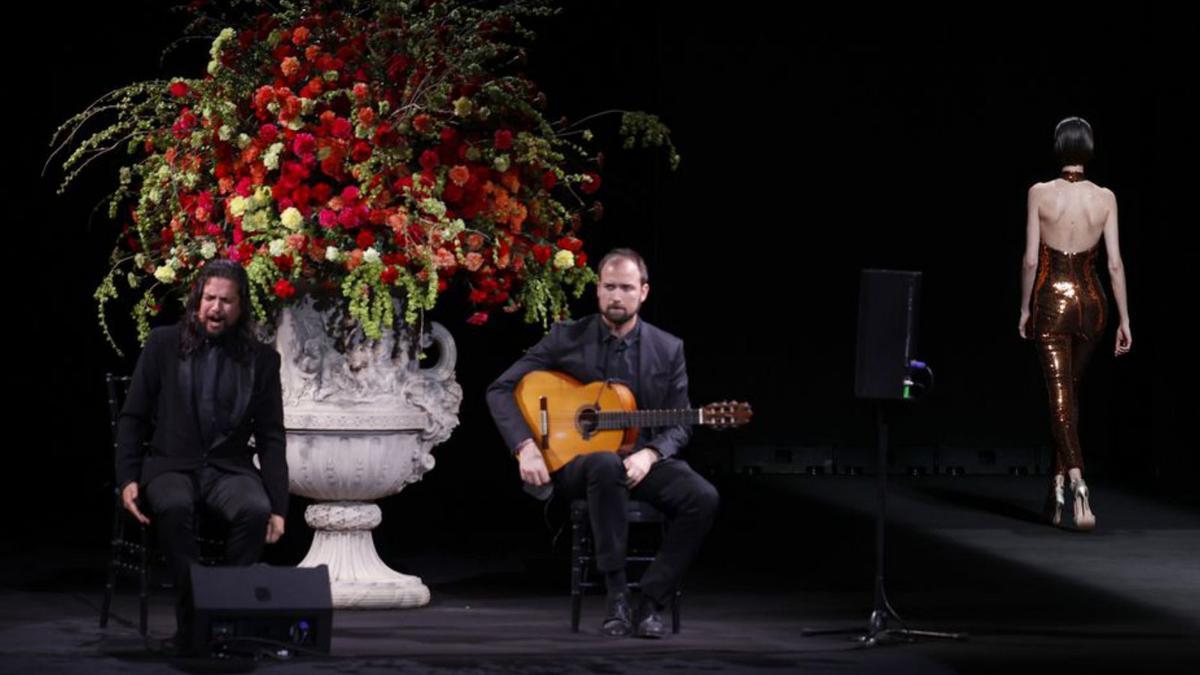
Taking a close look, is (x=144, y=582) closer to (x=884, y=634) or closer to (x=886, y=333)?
(x=884, y=634)

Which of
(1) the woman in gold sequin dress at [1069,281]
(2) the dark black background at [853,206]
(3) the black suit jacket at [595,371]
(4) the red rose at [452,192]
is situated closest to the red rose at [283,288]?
(4) the red rose at [452,192]

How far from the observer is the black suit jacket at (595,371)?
5.93m

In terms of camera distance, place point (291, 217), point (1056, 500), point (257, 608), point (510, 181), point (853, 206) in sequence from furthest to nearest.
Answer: point (853, 206) < point (1056, 500) < point (510, 181) < point (291, 217) < point (257, 608)

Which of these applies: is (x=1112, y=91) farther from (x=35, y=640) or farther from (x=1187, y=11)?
(x=35, y=640)

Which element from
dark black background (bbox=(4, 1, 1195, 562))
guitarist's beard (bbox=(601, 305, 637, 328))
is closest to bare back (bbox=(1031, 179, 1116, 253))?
dark black background (bbox=(4, 1, 1195, 562))

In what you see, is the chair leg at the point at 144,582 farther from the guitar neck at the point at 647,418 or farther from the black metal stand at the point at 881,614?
the black metal stand at the point at 881,614

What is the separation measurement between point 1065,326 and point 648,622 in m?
2.96

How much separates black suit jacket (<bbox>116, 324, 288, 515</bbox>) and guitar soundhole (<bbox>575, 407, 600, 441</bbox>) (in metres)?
0.79

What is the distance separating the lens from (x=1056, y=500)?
8.41m

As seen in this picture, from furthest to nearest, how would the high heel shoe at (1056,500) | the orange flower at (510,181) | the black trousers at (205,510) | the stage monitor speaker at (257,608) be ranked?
1. the high heel shoe at (1056,500)
2. the orange flower at (510,181)
3. the black trousers at (205,510)
4. the stage monitor speaker at (257,608)

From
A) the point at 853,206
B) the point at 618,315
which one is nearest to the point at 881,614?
the point at 618,315

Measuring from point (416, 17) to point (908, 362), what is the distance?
5.77ft

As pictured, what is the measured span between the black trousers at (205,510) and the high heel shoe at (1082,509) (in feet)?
11.9

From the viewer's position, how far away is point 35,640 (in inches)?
220
